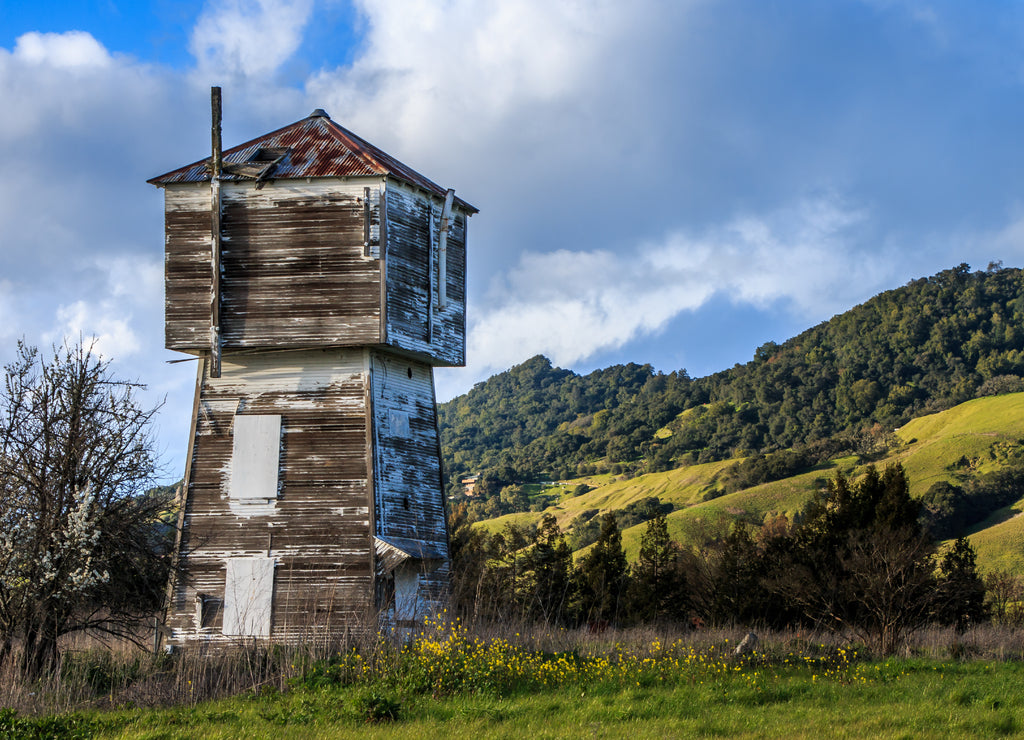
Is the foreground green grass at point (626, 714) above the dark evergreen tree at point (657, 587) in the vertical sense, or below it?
below

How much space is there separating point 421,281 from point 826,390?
4526 inches

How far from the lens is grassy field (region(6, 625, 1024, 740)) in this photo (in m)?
10.3

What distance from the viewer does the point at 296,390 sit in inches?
693

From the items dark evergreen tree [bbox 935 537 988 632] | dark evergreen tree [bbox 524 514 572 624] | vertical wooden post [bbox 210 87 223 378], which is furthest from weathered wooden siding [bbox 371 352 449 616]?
dark evergreen tree [bbox 935 537 988 632]

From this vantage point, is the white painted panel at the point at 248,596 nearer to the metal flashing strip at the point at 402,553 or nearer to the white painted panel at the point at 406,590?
the metal flashing strip at the point at 402,553

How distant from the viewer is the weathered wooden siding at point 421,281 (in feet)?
57.5

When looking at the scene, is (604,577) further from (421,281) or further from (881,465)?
(881,465)

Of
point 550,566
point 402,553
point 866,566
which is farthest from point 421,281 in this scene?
point 550,566

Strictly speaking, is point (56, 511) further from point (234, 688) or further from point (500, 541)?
point (500, 541)

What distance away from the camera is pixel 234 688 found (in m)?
12.4

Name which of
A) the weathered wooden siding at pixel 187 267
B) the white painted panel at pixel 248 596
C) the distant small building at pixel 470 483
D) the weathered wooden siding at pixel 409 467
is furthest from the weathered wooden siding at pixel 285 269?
the distant small building at pixel 470 483

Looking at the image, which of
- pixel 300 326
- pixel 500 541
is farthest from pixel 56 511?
pixel 500 541

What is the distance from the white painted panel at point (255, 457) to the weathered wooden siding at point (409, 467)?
1874 millimetres

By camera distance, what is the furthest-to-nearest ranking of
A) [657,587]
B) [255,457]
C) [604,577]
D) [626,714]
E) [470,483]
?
[470,483], [604,577], [657,587], [255,457], [626,714]
